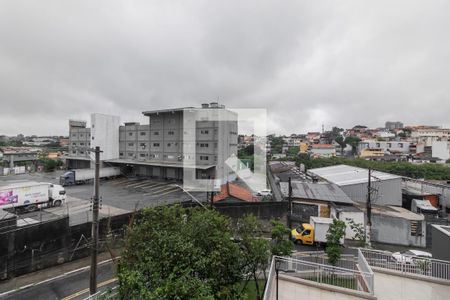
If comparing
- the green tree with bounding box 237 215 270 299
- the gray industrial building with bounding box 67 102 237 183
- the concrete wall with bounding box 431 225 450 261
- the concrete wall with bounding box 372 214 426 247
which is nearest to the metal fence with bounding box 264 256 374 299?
the green tree with bounding box 237 215 270 299

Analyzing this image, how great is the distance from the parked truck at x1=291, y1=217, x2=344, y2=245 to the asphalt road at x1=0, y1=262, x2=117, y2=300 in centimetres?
1174

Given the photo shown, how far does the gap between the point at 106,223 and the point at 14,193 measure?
10793mm

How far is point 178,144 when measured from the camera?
38531 mm

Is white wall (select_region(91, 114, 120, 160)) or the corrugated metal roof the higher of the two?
white wall (select_region(91, 114, 120, 160))

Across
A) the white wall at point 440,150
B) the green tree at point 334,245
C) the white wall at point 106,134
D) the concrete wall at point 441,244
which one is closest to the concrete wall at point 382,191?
the green tree at point 334,245

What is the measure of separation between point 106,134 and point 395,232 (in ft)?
139

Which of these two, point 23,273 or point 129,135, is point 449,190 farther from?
point 129,135

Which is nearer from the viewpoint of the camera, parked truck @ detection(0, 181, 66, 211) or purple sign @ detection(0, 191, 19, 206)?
purple sign @ detection(0, 191, 19, 206)

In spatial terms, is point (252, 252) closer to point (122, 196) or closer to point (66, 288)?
point (66, 288)

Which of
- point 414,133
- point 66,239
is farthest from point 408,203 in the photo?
point 414,133

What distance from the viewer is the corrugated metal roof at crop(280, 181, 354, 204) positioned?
2184 cm

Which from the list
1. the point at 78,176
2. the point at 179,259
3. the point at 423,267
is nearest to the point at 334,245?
the point at 423,267

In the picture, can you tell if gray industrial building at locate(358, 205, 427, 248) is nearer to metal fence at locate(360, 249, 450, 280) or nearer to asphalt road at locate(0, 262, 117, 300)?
metal fence at locate(360, 249, 450, 280)

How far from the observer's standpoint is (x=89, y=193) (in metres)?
28.2
